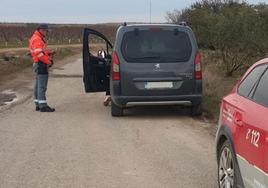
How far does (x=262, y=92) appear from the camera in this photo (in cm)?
545

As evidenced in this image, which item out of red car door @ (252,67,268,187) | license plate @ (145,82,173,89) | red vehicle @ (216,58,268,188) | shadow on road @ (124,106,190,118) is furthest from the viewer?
shadow on road @ (124,106,190,118)

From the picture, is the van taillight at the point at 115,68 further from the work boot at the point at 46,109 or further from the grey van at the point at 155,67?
the work boot at the point at 46,109

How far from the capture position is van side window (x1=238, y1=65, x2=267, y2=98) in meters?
5.81

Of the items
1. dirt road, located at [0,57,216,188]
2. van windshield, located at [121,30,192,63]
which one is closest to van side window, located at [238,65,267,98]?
dirt road, located at [0,57,216,188]

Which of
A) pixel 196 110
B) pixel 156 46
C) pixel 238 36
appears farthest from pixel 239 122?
pixel 238 36

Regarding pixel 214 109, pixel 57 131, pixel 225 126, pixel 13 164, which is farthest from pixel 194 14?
pixel 225 126

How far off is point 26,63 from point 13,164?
2496cm

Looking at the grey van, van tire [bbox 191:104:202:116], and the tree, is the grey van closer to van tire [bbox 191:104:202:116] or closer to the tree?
van tire [bbox 191:104:202:116]

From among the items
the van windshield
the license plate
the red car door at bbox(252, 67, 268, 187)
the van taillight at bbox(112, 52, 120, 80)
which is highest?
the red car door at bbox(252, 67, 268, 187)

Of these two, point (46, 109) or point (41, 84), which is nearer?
point (46, 109)

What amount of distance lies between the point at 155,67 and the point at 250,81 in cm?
627

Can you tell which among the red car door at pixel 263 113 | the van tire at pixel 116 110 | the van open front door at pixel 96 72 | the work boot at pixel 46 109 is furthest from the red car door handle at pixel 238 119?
the work boot at pixel 46 109

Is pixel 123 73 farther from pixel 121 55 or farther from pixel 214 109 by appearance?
pixel 214 109

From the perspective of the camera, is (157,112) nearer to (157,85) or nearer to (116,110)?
(116,110)
